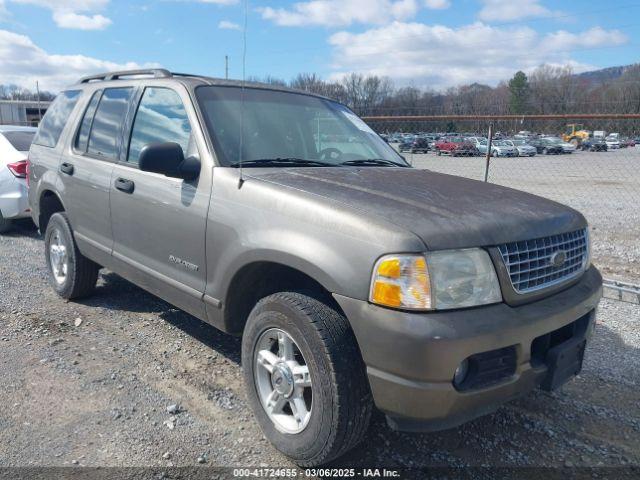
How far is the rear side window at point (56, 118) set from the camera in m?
4.88

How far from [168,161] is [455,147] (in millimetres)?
10549

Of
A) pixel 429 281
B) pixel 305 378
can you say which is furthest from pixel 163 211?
pixel 429 281

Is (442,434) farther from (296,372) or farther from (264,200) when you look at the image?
(264,200)

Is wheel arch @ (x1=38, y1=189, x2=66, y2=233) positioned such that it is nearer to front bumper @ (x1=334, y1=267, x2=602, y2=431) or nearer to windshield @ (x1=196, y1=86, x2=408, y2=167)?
windshield @ (x1=196, y1=86, x2=408, y2=167)

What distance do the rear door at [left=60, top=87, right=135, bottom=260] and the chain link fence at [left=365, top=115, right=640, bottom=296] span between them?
8.06 feet

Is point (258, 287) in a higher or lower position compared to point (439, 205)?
lower

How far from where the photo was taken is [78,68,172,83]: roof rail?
3.91 metres

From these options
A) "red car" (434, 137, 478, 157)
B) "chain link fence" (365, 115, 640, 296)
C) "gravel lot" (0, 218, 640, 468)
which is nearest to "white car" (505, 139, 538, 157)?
"chain link fence" (365, 115, 640, 296)

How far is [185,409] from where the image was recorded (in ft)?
10.4

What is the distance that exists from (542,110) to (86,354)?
18236mm

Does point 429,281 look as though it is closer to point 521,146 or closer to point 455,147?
point 455,147

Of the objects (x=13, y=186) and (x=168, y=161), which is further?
(x=13, y=186)

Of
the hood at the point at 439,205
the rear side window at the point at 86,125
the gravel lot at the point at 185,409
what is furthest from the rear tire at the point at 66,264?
the hood at the point at 439,205

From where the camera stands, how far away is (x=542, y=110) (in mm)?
18484
